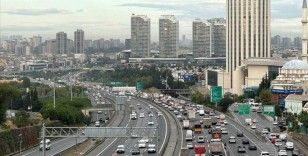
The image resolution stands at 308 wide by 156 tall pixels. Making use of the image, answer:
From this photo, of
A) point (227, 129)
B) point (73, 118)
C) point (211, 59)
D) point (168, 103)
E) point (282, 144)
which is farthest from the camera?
point (211, 59)

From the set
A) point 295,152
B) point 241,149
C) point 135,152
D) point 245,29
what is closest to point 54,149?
point 135,152

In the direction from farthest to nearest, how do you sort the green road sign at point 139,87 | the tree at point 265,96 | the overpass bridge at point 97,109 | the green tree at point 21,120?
1. the green road sign at point 139,87
2. the overpass bridge at point 97,109
3. the tree at point 265,96
4. the green tree at point 21,120

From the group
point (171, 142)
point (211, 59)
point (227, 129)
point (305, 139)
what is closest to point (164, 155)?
point (171, 142)

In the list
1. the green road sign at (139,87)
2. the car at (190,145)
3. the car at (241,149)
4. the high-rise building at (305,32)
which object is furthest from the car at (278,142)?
the green road sign at (139,87)

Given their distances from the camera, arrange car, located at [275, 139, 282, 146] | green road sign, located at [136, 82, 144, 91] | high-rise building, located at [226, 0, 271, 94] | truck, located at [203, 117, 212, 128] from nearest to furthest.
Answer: car, located at [275, 139, 282, 146] → truck, located at [203, 117, 212, 128] → high-rise building, located at [226, 0, 271, 94] → green road sign, located at [136, 82, 144, 91]

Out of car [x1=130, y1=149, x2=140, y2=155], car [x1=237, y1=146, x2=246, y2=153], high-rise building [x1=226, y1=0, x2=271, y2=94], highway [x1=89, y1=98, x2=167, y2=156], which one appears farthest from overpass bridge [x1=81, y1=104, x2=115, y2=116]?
car [x1=237, y1=146, x2=246, y2=153]

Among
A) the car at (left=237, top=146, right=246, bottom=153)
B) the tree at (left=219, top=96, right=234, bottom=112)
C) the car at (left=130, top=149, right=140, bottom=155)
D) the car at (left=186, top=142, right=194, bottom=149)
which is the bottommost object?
the tree at (left=219, top=96, right=234, bottom=112)

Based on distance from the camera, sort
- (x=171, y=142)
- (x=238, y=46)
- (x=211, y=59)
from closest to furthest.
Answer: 1. (x=171, y=142)
2. (x=238, y=46)
3. (x=211, y=59)

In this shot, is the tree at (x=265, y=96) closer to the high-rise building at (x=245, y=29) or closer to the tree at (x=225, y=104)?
the tree at (x=225, y=104)

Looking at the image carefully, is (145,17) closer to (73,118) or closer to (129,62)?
(129,62)

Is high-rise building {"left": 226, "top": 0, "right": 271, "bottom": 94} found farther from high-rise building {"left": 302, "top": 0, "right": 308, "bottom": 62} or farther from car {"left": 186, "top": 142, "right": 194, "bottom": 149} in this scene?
car {"left": 186, "top": 142, "right": 194, "bottom": 149}

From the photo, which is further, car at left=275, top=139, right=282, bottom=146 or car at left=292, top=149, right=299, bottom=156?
car at left=275, top=139, right=282, bottom=146
